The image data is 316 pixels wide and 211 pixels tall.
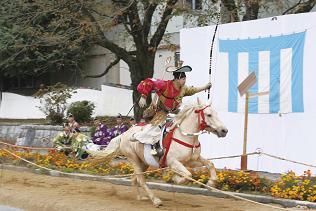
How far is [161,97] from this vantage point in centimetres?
1027

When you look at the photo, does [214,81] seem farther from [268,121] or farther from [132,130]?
[132,130]

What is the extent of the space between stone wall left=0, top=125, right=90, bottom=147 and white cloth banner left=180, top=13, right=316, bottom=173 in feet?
22.3

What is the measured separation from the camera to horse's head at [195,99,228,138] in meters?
9.41

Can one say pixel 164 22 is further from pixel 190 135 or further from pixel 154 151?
pixel 190 135

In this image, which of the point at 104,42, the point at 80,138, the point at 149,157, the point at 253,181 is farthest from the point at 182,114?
the point at 104,42

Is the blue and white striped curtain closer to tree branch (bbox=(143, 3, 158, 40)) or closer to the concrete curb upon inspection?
the concrete curb

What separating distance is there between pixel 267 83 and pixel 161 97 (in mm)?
3583

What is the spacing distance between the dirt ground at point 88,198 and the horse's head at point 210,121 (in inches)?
53.3

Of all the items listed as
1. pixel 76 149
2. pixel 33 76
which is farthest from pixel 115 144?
pixel 33 76

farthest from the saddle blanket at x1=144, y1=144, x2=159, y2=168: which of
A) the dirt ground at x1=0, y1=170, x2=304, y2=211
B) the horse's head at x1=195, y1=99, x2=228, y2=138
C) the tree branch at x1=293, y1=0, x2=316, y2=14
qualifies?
the tree branch at x1=293, y1=0, x2=316, y2=14

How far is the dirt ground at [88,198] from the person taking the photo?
10.1 m

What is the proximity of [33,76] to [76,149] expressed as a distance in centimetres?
1659

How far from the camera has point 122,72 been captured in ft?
98.6

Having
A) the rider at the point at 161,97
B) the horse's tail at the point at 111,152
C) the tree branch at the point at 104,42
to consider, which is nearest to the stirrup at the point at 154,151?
the rider at the point at 161,97
